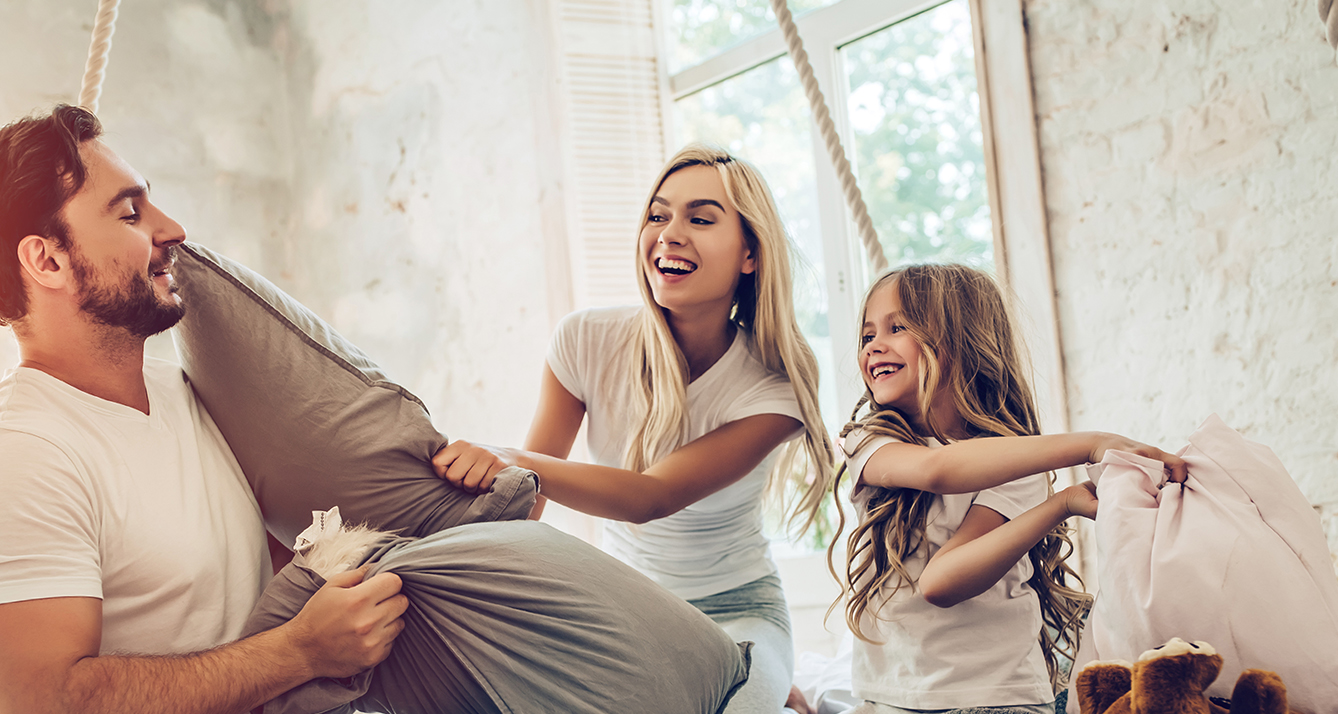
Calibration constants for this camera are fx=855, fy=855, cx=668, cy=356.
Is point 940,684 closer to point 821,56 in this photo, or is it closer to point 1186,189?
point 1186,189

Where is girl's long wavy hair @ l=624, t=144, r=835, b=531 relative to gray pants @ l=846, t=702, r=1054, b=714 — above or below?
above

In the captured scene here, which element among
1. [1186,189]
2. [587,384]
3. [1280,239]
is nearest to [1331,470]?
[1280,239]

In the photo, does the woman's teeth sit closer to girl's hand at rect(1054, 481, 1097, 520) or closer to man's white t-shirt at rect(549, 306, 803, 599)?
man's white t-shirt at rect(549, 306, 803, 599)

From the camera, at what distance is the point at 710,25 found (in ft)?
9.77

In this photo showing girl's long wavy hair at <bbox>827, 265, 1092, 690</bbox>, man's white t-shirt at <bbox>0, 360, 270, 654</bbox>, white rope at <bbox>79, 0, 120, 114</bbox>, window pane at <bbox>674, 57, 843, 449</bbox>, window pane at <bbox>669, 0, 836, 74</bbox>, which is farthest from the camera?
window pane at <bbox>669, 0, 836, 74</bbox>

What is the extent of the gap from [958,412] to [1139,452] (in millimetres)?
391

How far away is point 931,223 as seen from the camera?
2520 millimetres

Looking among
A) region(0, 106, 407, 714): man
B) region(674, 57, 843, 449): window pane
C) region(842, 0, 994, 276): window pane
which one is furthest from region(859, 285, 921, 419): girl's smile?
region(674, 57, 843, 449): window pane

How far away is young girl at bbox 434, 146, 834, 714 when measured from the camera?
1.52 m

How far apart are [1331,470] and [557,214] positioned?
2185mm

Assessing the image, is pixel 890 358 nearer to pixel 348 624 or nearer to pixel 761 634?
pixel 761 634

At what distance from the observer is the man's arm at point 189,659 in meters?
0.77

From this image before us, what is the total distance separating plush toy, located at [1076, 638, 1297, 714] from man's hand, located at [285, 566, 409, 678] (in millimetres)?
674

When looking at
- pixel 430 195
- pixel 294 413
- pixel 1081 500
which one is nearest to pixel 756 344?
pixel 1081 500
